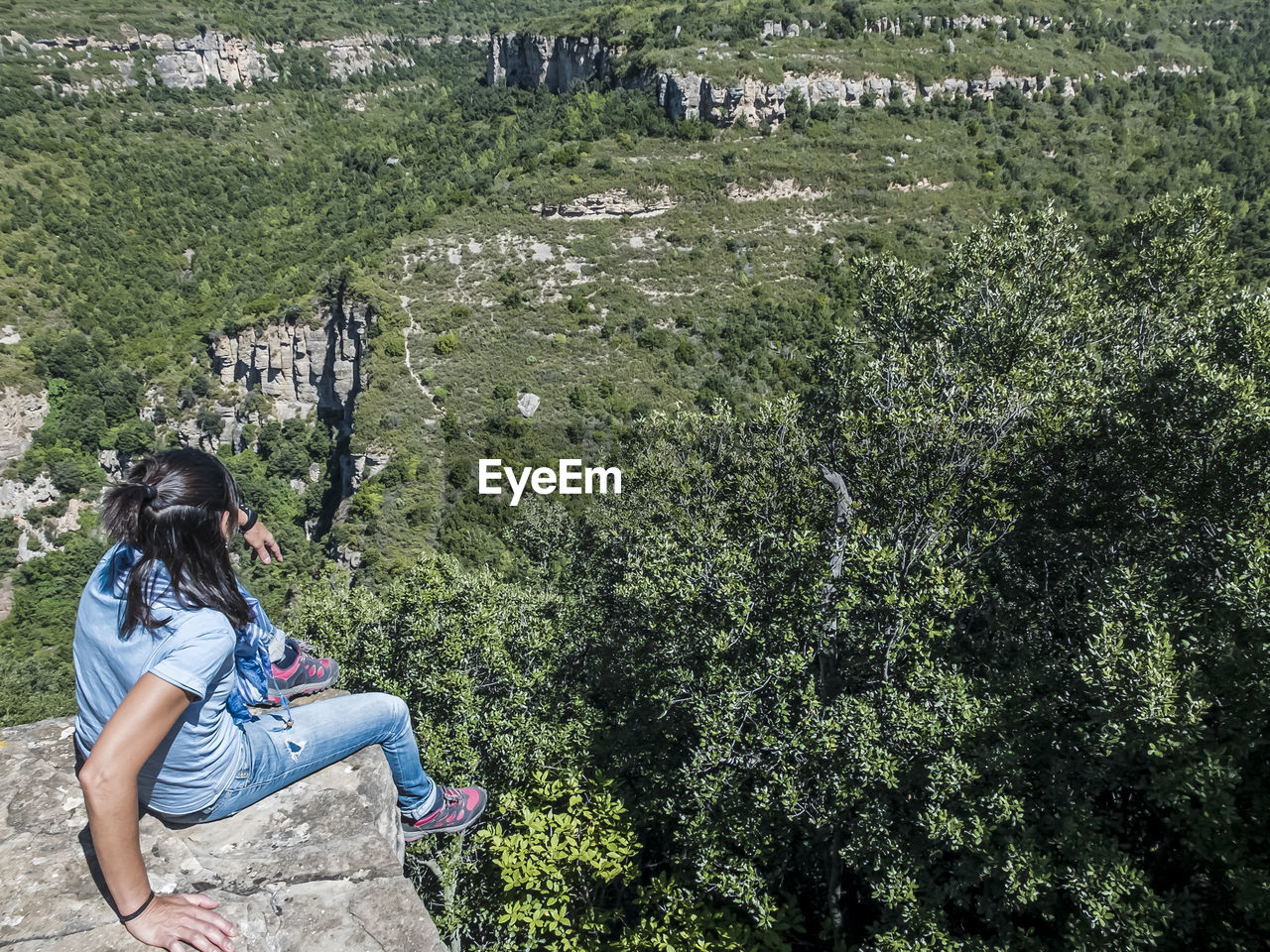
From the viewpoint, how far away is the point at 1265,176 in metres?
62.1

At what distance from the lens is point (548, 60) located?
104m

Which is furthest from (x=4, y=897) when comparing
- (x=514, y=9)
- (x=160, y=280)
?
(x=514, y=9)

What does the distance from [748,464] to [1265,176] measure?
73718mm

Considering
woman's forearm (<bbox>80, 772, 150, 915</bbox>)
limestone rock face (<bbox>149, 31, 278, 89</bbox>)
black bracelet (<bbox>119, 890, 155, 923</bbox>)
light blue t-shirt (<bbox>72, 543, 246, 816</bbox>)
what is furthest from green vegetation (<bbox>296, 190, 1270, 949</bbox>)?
limestone rock face (<bbox>149, 31, 278, 89</bbox>)

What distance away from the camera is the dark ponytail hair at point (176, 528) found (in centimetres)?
367

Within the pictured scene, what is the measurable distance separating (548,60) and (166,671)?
119 metres

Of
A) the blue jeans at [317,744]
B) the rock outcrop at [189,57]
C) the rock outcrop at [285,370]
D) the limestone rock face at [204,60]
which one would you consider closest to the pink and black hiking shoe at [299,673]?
the blue jeans at [317,744]

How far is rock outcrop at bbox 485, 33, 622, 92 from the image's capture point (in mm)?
96938

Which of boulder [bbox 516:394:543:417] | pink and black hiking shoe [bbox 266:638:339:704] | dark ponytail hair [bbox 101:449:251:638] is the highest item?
dark ponytail hair [bbox 101:449:251:638]

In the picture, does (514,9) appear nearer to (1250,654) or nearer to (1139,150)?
(1139,150)

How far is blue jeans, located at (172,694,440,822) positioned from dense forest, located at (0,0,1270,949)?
7.27 metres

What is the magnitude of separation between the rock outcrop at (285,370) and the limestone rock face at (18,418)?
17.6 meters

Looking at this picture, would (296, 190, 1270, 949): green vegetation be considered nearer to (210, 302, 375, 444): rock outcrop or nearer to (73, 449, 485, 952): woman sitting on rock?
(73, 449, 485, 952): woman sitting on rock

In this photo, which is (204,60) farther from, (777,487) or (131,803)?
(131,803)
